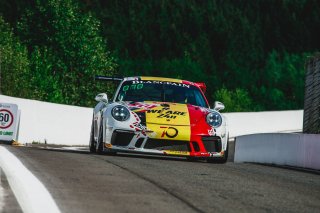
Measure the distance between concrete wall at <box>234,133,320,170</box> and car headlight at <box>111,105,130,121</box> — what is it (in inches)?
124

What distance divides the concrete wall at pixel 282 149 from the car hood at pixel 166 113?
6.45ft

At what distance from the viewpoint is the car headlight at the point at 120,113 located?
13.4 meters

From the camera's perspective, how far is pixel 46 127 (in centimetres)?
2658

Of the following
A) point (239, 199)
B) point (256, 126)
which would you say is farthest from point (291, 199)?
point (256, 126)

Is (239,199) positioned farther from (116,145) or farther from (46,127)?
(46,127)

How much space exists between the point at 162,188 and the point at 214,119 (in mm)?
5901

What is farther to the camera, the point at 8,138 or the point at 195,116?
the point at 8,138

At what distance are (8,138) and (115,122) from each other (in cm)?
997

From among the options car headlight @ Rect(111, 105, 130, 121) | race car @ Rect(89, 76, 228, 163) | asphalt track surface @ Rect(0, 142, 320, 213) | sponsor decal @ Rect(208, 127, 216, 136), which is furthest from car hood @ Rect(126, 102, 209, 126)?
asphalt track surface @ Rect(0, 142, 320, 213)

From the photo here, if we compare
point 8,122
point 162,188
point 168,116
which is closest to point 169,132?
point 168,116

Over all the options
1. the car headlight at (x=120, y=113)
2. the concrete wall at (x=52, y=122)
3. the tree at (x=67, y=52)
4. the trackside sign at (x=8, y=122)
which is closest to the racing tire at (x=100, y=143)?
the car headlight at (x=120, y=113)

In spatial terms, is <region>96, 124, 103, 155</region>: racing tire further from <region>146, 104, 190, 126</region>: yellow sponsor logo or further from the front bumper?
<region>146, 104, 190, 126</region>: yellow sponsor logo

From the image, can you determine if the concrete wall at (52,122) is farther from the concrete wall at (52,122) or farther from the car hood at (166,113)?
the car hood at (166,113)

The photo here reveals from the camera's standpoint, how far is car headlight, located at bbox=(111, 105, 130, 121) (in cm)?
1343
